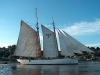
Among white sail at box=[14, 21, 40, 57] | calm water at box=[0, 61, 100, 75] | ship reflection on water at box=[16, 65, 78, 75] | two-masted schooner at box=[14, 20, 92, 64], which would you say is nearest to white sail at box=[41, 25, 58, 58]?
two-masted schooner at box=[14, 20, 92, 64]

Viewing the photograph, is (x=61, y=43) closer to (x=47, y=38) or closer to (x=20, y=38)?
(x=47, y=38)

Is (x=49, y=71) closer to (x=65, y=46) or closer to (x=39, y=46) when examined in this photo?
(x=65, y=46)

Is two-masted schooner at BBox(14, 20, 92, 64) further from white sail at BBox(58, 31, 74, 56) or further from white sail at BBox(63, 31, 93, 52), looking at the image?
white sail at BBox(63, 31, 93, 52)

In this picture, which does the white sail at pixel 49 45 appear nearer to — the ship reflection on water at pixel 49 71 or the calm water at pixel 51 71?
the calm water at pixel 51 71

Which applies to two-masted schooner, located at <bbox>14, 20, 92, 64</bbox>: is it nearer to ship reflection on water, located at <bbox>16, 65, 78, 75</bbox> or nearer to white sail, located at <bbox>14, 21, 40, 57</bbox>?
white sail, located at <bbox>14, 21, 40, 57</bbox>

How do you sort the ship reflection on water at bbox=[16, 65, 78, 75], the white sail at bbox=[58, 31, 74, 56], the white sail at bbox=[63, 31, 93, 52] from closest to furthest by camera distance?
the ship reflection on water at bbox=[16, 65, 78, 75]
the white sail at bbox=[63, 31, 93, 52]
the white sail at bbox=[58, 31, 74, 56]

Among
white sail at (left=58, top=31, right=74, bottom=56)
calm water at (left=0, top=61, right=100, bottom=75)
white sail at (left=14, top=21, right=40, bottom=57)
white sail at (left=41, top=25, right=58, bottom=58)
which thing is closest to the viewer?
calm water at (left=0, top=61, right=100, bottom=75)

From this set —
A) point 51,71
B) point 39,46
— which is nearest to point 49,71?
point 51,71

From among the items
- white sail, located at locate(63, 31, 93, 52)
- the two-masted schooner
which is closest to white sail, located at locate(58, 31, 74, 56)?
the two-masted schooner

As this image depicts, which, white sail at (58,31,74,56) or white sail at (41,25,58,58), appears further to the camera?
white sail at (41,25,58,58)

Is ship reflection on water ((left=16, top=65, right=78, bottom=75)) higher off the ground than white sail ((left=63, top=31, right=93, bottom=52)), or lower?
lower

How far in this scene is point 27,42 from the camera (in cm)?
8625

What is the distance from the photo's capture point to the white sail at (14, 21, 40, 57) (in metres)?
85.9

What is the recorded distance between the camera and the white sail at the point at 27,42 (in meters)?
85.9
